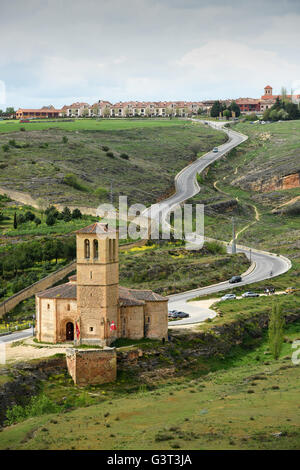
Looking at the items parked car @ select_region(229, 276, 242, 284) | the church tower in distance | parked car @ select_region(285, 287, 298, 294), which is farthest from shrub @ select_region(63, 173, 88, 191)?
the church tower in distance

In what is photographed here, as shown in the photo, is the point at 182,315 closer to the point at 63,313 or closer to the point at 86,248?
the point at 63,313

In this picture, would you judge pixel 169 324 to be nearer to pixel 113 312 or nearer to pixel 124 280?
pixel 113 312

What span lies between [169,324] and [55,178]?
61498mm

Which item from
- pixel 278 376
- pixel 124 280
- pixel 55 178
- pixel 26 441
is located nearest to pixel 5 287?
pixel 124 280

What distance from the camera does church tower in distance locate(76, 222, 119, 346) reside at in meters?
61.7

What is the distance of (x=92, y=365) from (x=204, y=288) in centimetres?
3092

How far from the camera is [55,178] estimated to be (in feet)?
422

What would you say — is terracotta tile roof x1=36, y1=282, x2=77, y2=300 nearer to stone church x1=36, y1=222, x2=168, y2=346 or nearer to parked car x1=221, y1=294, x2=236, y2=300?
stone church x1=36, y1=222, x2=168, y2=346

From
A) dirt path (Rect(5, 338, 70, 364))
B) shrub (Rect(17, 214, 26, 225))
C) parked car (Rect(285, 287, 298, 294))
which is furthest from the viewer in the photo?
shrub (Rect(17, 214, 26, 225))

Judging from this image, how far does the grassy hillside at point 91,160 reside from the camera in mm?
124562

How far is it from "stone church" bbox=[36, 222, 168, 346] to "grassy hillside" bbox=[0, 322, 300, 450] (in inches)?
169

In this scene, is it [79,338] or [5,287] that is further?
[5,287]

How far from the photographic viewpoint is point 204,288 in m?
87.9

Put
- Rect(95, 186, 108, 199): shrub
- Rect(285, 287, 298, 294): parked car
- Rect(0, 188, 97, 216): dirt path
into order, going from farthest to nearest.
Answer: Rect(95, 186, 108, 199): shrub → Rect(0, 188, 97, 216): dirt path → Rect(285, 287, 298, 294): parked car
